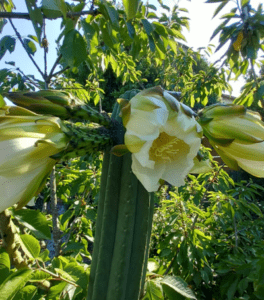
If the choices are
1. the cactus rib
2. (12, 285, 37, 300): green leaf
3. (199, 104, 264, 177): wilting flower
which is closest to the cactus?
the cactus rib

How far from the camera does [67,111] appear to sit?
373 mm

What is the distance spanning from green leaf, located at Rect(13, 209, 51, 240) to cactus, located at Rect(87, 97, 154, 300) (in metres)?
0.27

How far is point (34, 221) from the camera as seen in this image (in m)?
0.61

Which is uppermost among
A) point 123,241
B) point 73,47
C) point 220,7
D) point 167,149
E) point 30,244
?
point 220,7

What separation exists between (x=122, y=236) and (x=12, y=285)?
0.96 feet

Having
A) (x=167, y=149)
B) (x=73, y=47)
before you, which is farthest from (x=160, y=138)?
(x=73, y=47)

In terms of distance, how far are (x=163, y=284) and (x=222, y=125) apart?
18.9 inches

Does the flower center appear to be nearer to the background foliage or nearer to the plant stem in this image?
the background foliage

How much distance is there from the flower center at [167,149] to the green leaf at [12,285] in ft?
1.25

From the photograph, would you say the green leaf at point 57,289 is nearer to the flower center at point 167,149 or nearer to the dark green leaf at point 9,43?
the flower center at point 167,149

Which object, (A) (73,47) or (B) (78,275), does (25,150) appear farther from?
(A) (73,47)

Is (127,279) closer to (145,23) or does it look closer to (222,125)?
(222,125)

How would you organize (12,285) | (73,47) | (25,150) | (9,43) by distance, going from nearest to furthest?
(25,150)
(12,285)
(73,47)
(9,43)

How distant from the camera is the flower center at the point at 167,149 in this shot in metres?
0.34
